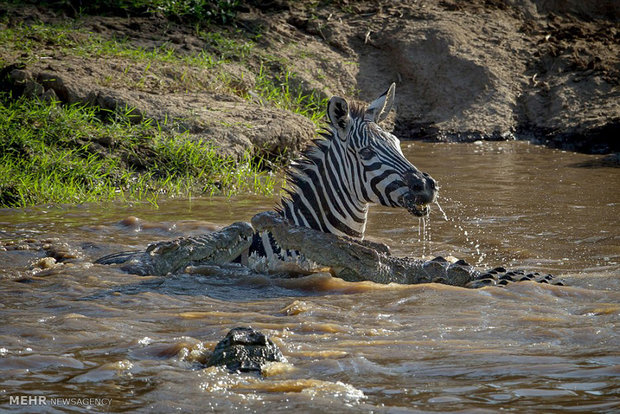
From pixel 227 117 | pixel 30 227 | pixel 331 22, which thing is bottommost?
pixel 30 227

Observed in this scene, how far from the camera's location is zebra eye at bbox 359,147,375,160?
19.4 ft

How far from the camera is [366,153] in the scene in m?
5.95

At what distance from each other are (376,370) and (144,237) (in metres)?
3.98

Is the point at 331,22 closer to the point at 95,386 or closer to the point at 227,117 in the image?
the point at 227,117

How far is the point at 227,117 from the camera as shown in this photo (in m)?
10.9

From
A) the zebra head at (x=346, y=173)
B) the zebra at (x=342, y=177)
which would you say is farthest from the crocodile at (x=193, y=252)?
the zebra head at (x=346, y=173)

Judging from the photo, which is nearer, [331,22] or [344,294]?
[344,294]

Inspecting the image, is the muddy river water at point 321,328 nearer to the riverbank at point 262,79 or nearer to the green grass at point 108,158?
the green grass at point 108,158

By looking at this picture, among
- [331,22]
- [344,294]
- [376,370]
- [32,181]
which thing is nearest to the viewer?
[376,370]

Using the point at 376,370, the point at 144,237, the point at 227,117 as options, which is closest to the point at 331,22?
the point at 227,117

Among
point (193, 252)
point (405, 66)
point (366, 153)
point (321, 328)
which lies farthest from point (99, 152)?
point (405, 66)

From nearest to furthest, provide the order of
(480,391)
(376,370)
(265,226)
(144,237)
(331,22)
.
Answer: (480,391) → (376,370) → (265,226) → (144,237) → (331,22)

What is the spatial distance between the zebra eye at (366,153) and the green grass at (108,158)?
372 cm

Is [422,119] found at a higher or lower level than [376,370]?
higher
